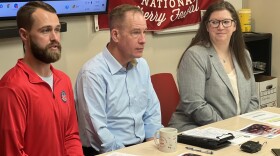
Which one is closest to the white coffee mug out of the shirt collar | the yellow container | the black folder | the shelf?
the black folder

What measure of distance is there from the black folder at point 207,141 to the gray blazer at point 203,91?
55cm

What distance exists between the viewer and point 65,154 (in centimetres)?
206

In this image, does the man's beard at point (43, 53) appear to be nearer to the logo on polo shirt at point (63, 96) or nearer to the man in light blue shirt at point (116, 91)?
the logo on polo shirt at point (63, 96)

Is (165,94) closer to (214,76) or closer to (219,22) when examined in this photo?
(214,76)

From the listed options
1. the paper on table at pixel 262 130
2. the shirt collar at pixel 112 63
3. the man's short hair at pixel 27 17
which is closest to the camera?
the man's short hair at pixel 27 17

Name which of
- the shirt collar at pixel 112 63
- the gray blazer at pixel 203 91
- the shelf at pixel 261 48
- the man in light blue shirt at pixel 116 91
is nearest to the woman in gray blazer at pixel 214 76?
the gray blazer at pixel 203 91

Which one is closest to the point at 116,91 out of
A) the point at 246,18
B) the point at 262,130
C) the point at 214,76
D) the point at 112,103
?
the point at 112,103

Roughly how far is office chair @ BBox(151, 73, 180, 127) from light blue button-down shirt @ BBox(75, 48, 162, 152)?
0.31 meters

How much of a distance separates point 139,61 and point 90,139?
0.59 metres

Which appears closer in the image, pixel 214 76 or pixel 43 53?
pixel 43 53

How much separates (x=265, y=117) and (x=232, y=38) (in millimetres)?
659

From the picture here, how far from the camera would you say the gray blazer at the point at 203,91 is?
102 inches

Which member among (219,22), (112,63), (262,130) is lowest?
(262,130)

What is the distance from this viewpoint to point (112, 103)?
234 centimetres
